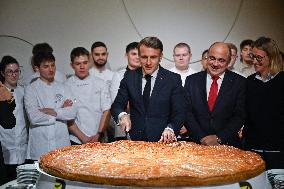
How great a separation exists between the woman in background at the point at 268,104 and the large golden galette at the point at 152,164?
0.61 m

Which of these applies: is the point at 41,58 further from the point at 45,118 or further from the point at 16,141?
the point at 16,141

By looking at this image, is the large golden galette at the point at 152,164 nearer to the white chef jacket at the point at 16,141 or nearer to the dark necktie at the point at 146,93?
the dark necktie at the point at 146,93

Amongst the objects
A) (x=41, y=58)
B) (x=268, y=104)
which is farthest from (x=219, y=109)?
(x=41, y=58)

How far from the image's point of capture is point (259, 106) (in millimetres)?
3268

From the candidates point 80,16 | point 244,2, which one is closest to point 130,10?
point 80,16

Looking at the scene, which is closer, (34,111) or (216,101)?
(216,101)

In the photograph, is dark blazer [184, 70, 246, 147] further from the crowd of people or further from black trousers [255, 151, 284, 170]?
black trousers [255, 151, 284, 170]

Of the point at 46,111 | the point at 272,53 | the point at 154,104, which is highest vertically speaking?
the point at 272,53

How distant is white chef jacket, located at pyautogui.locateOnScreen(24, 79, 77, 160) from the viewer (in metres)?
4.11

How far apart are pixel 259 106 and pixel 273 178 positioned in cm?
78

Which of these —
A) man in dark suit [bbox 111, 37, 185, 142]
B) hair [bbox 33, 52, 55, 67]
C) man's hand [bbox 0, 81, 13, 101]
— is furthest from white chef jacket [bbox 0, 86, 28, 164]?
man in dark suit [bbox 111, 37, 185, 142]

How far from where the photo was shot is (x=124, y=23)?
6.02 m

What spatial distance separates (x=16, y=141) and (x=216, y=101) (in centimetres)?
208

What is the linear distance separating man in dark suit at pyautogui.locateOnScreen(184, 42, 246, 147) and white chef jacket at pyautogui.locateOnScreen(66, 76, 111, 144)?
154 centimetres
